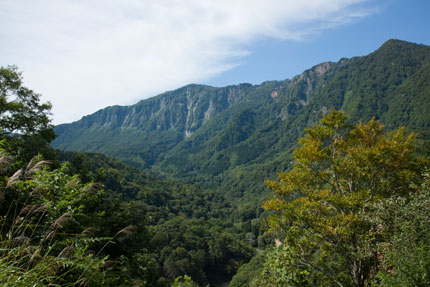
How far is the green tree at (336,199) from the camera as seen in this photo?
8.95 metres

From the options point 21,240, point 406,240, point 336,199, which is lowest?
point 406,240

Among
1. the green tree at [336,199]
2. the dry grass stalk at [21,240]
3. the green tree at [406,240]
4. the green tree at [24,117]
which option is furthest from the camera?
the green tree at [24,117]

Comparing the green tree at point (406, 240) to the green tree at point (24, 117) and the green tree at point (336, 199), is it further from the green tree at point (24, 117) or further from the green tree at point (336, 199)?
the green tree at point (24, 117)

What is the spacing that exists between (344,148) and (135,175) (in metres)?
165

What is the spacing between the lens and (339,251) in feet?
32.7

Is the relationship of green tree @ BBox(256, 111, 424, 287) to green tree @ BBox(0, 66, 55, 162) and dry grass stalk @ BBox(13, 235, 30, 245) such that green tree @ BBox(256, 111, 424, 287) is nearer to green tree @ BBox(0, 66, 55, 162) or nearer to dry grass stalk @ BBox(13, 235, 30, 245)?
dry grass stalk @ BBox(13, 235, 30, 245)

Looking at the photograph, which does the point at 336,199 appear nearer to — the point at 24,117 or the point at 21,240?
the point at 21,240

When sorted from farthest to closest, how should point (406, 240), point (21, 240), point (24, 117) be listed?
point (24, 117), point (406, 240), point (21, 240)

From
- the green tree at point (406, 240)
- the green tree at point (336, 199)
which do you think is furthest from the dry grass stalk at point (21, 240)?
the green tree at point (406, 240)

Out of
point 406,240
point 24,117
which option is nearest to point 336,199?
point 406,240

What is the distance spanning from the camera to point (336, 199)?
31.0 ft

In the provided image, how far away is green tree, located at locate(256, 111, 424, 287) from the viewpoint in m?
8.95

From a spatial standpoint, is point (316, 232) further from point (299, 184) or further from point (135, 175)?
point (135, 175)

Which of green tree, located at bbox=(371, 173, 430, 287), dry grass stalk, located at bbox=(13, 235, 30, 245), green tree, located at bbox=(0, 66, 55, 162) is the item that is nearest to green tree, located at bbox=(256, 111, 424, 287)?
Answer: green tree, located at bbox=(371, 173, 430, 287)
